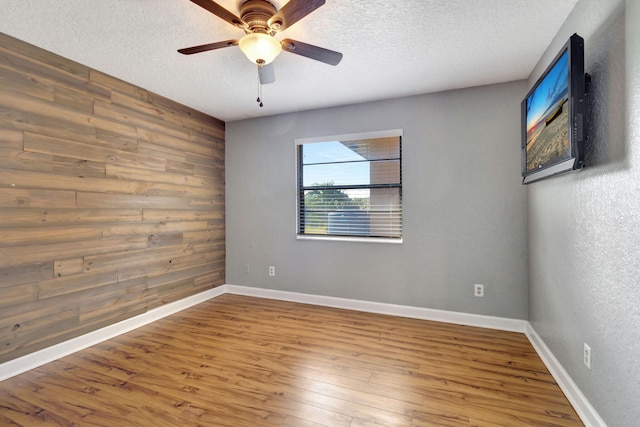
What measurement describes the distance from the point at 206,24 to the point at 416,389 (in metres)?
2.90

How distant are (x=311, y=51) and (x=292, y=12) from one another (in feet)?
1.14

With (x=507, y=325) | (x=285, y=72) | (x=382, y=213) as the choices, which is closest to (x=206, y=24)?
(x=285, y=72)

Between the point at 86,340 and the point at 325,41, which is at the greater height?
the point at 325,41

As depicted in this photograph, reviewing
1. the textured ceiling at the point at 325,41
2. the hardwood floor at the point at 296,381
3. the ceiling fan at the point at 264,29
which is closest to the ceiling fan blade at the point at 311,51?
the ceiling fan at the point at 264,29

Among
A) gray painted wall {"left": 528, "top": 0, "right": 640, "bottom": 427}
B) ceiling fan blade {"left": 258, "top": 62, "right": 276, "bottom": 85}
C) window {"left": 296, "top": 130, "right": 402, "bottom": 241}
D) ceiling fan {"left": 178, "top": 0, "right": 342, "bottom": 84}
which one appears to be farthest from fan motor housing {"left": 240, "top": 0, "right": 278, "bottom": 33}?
window {"left": 296, "top": 130, "right": 402, "bottom": 241}

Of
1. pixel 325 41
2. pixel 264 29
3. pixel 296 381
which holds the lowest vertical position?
pixel 296 381

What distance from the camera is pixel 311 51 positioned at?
193 centimetres

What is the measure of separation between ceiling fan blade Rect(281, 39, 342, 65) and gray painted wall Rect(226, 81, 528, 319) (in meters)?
1.59

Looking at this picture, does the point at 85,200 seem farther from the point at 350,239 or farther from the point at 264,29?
the point at 350,239

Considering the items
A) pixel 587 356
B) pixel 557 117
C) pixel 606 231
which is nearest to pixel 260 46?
pixel 557 117

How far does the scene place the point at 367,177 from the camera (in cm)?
358

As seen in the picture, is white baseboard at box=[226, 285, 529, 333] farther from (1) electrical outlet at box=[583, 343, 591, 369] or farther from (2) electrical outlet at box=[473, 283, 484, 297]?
(1) electrical outlet at box=[583, 343, 591, 369]

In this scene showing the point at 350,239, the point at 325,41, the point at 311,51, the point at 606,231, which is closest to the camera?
the point at 606,231

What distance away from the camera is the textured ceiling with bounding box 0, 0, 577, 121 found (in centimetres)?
186
